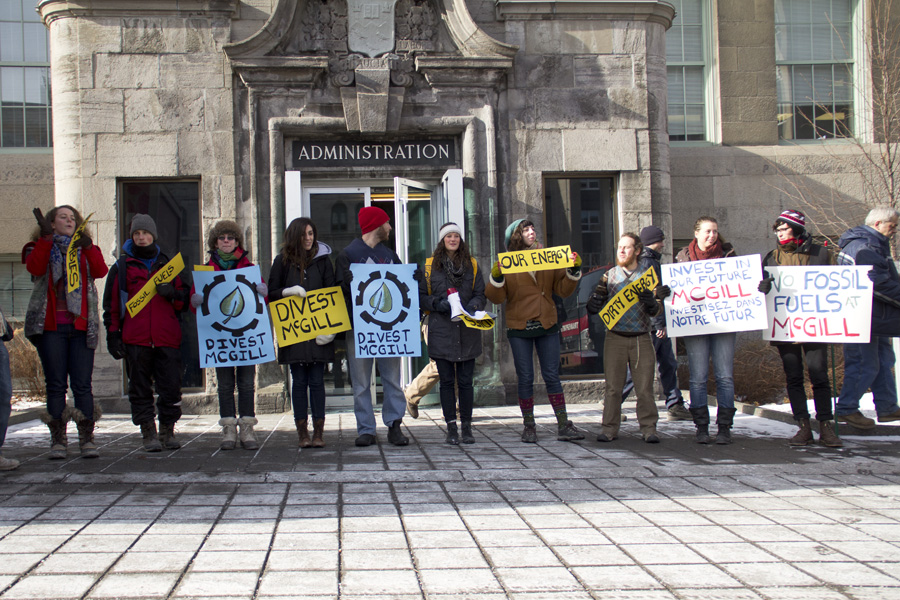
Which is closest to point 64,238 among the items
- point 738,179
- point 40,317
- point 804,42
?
point 40,317

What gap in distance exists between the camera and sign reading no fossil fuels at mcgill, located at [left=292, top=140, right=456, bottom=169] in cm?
1049

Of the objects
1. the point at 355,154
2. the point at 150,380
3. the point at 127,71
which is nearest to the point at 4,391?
the point at 150,380

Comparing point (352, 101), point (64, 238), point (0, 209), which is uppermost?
point (352, 101)

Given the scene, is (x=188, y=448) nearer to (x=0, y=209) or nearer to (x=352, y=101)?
(x=352, y=101)

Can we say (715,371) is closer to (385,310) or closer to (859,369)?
(859,369)

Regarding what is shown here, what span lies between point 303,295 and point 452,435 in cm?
174

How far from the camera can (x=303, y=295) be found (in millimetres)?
7078

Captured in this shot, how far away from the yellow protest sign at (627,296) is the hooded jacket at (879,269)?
171 cm

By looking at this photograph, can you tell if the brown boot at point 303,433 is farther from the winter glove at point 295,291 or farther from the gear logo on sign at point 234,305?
the winter glove at point 295,291

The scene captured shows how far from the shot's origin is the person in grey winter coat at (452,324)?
7.28 m

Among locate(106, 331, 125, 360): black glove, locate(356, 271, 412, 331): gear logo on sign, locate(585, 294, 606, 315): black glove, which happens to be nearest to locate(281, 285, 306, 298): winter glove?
locate(356, 271, 412, 331): gear logo on sign

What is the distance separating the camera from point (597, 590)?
3.40 meters

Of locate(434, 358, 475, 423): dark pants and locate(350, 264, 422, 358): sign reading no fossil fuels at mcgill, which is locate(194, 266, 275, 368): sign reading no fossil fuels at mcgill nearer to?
locate(350, 264, 422, 358): sign reading no fossil fuels at mcgill

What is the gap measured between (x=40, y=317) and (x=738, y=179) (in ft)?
32.4
